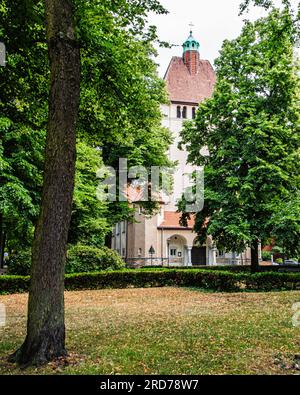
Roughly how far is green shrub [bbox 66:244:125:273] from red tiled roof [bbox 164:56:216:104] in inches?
1103

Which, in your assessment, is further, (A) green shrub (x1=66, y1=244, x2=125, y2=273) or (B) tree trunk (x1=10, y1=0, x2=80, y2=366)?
(A) green shrub (x1=66, y1=244, x2=125, y2=273)

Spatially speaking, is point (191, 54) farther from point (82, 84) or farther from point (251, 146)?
point (82, 84)

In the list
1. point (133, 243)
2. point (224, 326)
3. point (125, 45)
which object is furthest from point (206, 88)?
point (224, 326)

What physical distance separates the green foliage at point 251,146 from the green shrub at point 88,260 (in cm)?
538

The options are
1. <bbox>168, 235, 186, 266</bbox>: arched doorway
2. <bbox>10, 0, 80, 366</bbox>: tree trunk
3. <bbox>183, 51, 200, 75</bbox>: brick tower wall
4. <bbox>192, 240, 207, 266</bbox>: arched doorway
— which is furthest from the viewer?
<bbox>183, 51, 200, 75</bbox>: brick tower wall

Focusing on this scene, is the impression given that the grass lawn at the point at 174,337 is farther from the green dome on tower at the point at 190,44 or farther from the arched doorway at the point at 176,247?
the green dome on tower at the point at 190,44

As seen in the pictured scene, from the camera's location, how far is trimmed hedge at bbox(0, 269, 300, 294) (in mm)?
16688

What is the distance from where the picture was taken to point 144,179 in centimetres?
2722

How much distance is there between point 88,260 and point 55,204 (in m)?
15.0

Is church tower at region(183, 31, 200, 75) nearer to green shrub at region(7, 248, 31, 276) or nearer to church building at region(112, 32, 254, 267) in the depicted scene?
church building at region(112, 32, 254, 267)

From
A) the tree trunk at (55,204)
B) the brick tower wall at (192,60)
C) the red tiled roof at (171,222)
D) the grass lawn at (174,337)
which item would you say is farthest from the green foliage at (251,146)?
the brick tower wall at (192,60)

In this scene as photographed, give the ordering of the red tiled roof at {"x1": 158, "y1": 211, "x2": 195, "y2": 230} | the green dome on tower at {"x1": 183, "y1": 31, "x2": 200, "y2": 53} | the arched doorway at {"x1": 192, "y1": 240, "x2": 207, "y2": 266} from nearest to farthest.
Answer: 1. the red tiled roof at {"x1": 158, "y1": 211, "x2": 195, "y2": 230}
2. the arched doorway at {"x1": 192, "y1": 240, "x2": 207, "y2": 266}
3. the green dome on tower at {"x1": 183, "y1": 31, "x2": 200, "y2": 53}

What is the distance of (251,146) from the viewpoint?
20.8 metres

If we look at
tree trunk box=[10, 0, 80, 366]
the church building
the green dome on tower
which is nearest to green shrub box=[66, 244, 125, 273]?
the church building
